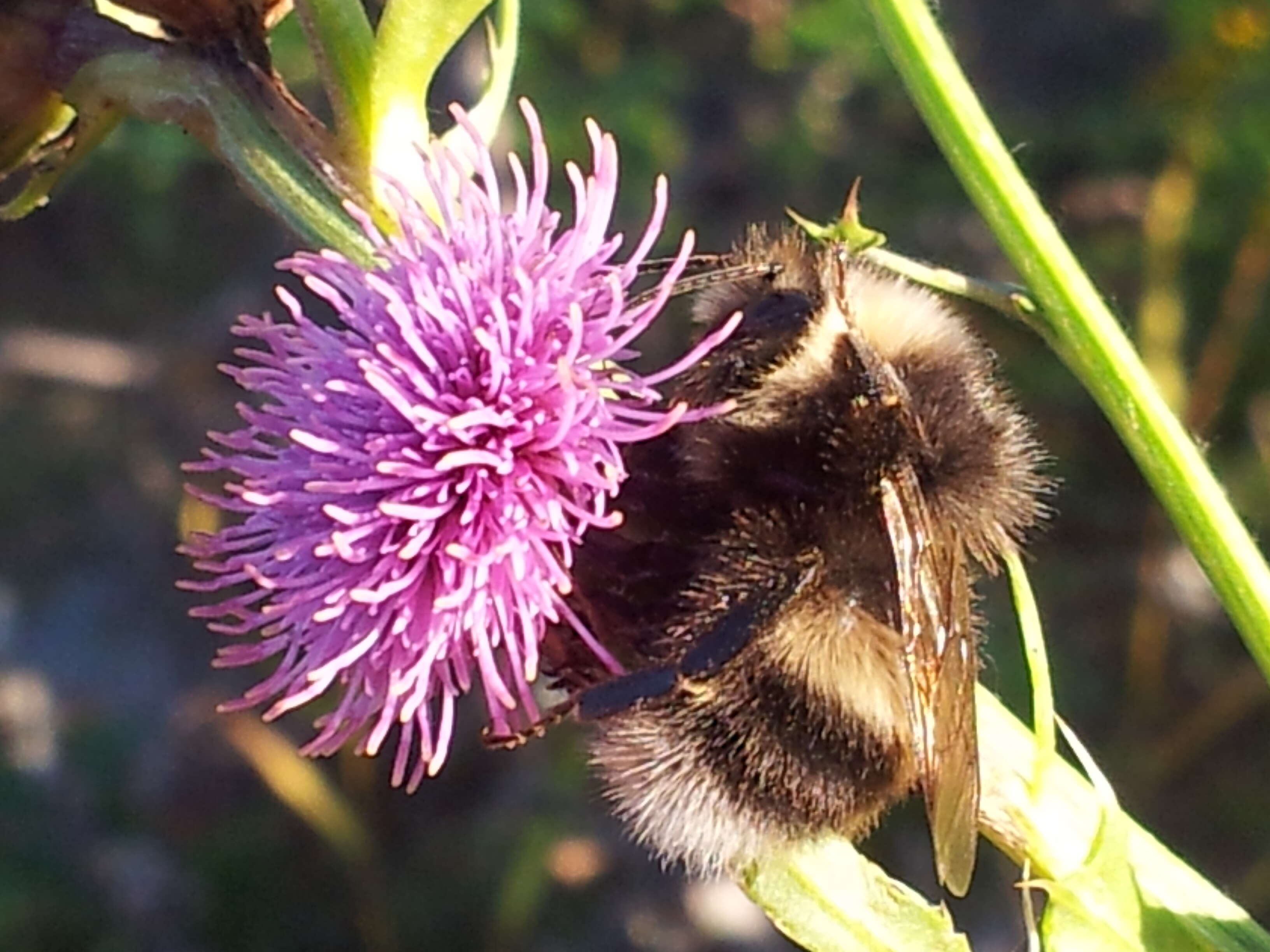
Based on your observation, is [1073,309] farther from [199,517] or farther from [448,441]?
[199,517]

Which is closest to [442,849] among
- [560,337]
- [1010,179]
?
[560,337]

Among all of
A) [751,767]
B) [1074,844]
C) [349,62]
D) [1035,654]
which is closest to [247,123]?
[349,62]

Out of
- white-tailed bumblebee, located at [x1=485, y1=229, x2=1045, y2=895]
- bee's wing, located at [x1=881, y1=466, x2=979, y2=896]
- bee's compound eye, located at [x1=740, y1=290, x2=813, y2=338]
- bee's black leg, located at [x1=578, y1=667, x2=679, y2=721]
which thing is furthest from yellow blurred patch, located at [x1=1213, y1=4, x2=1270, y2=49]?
bee's black leg, located at [x1=578, y1=667, x2=679, y2=721]

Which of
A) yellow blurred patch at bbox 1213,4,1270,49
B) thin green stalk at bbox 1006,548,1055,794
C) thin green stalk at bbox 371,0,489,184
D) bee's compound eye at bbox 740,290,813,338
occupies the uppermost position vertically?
thin green stalk at bbox 371,0,489,184

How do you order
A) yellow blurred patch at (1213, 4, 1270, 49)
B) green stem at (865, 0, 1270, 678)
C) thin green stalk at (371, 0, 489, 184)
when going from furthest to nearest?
yellow blurred patch at (1213, 4, 1270, 49) → thin green stalk at (371, 0, 489, 184) → green stem at (865, 0, 1270, 678)

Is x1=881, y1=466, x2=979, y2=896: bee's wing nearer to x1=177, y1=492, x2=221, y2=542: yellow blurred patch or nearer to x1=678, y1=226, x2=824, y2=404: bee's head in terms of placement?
x1=678, y1=226, x2=824, y2=404: bee's head

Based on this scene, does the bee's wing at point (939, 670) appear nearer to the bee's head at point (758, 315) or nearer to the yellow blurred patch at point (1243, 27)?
the bee's head at point (758, 315)
